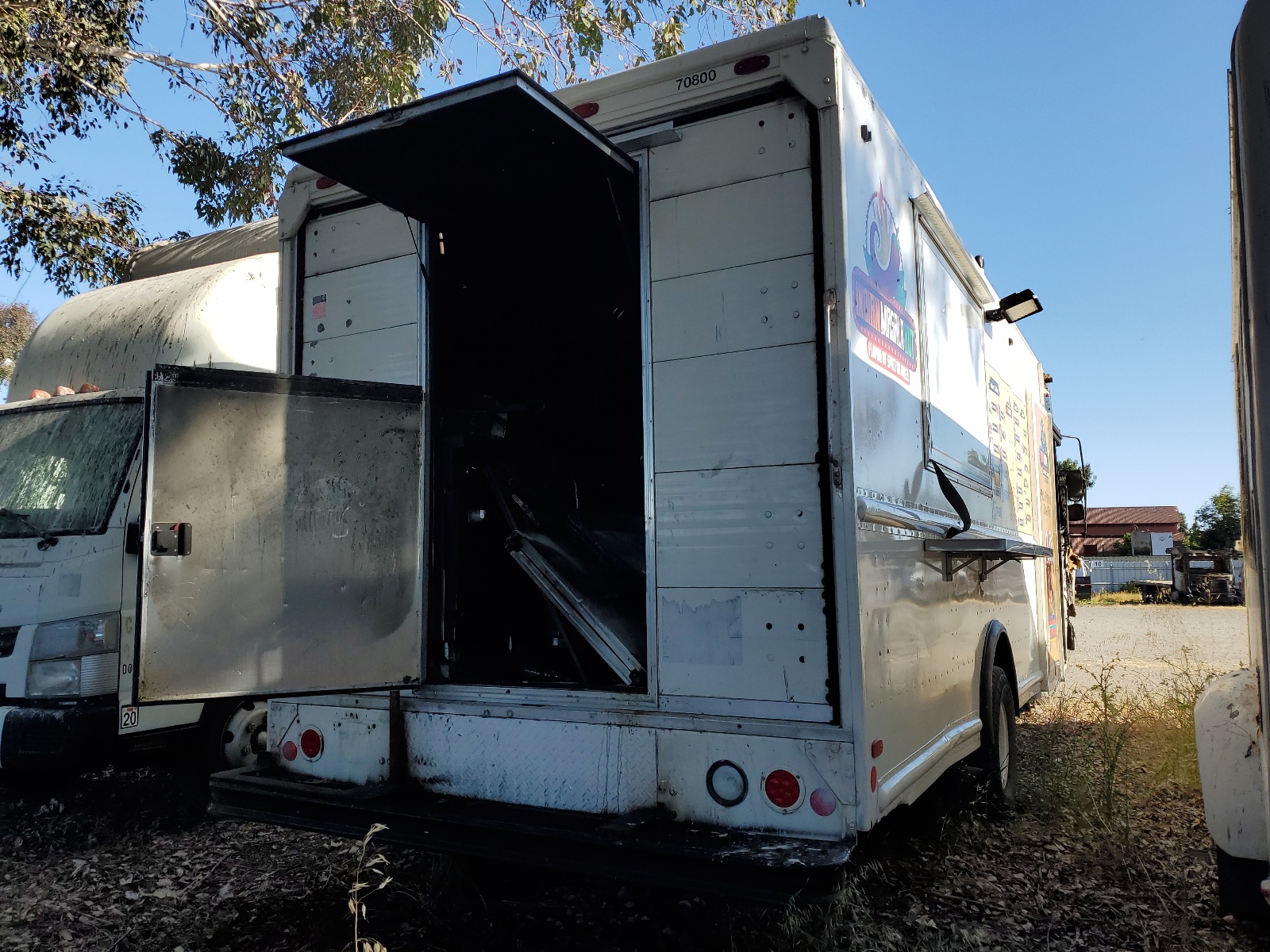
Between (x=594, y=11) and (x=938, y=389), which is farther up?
(x=594, y=11)

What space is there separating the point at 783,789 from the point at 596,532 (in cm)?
208

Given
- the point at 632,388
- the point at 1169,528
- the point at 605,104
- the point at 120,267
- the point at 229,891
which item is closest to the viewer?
the point at 605,104

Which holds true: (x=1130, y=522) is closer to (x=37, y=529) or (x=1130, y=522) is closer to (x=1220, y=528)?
(x=1220, y=528)

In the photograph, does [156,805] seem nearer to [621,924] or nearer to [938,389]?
[621,924]

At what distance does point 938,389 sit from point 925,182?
0.98 meters

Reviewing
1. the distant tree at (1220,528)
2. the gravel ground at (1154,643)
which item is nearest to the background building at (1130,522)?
the distant tree at (1220,528)

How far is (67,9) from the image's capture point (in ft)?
30.0

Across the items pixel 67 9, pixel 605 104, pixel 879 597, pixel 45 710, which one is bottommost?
pixel 45 710

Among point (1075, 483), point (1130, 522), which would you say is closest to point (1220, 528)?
point (1130, 522)

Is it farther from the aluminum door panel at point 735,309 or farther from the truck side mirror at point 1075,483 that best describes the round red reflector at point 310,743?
the truck side mirror at point 1075,483

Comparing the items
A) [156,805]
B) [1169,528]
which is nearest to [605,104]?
[156,805]

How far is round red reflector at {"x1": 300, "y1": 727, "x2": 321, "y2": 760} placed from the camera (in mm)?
3875

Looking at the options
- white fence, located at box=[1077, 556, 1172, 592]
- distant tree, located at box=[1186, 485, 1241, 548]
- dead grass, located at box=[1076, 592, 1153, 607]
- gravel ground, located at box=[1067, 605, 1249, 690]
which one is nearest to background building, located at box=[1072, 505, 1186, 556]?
distant tree, located at box=[1186, 485, 1241, 548]

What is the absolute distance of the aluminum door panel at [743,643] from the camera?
2.93m
